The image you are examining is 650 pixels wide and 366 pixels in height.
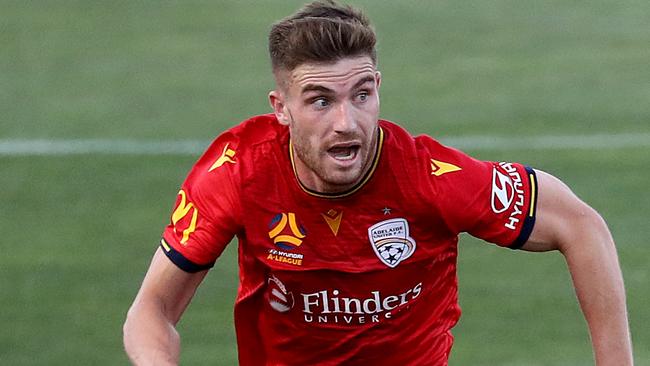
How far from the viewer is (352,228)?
19.2 ft

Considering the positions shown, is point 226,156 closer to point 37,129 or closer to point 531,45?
point 37,129

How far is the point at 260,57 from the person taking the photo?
14.2m

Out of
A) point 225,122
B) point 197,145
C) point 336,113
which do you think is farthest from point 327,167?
point 225,122

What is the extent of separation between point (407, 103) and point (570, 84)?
5.05ft

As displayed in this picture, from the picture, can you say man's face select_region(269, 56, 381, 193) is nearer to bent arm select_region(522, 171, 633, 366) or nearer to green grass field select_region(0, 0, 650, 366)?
bent arm select_region(522, 171, 633, 366)

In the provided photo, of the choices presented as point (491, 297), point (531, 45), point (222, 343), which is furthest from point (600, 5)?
point (222, 343)

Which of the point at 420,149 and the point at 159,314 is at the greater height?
the point at 420,149

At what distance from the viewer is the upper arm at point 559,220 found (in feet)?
18.8

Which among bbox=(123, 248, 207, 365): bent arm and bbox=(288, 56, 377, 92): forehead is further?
bbox=(123, 248, 207, 365): bent arm

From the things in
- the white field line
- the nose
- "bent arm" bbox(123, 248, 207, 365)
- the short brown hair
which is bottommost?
the white field line

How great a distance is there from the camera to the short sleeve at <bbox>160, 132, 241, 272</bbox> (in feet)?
18.8

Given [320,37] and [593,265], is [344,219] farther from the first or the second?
[593,265]

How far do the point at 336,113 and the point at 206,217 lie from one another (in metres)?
0.67

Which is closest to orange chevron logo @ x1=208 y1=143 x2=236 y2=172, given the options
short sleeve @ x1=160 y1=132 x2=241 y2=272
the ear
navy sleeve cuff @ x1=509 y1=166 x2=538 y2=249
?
short sleeve @ x1=160 y1=132 x2=241 y2=272
